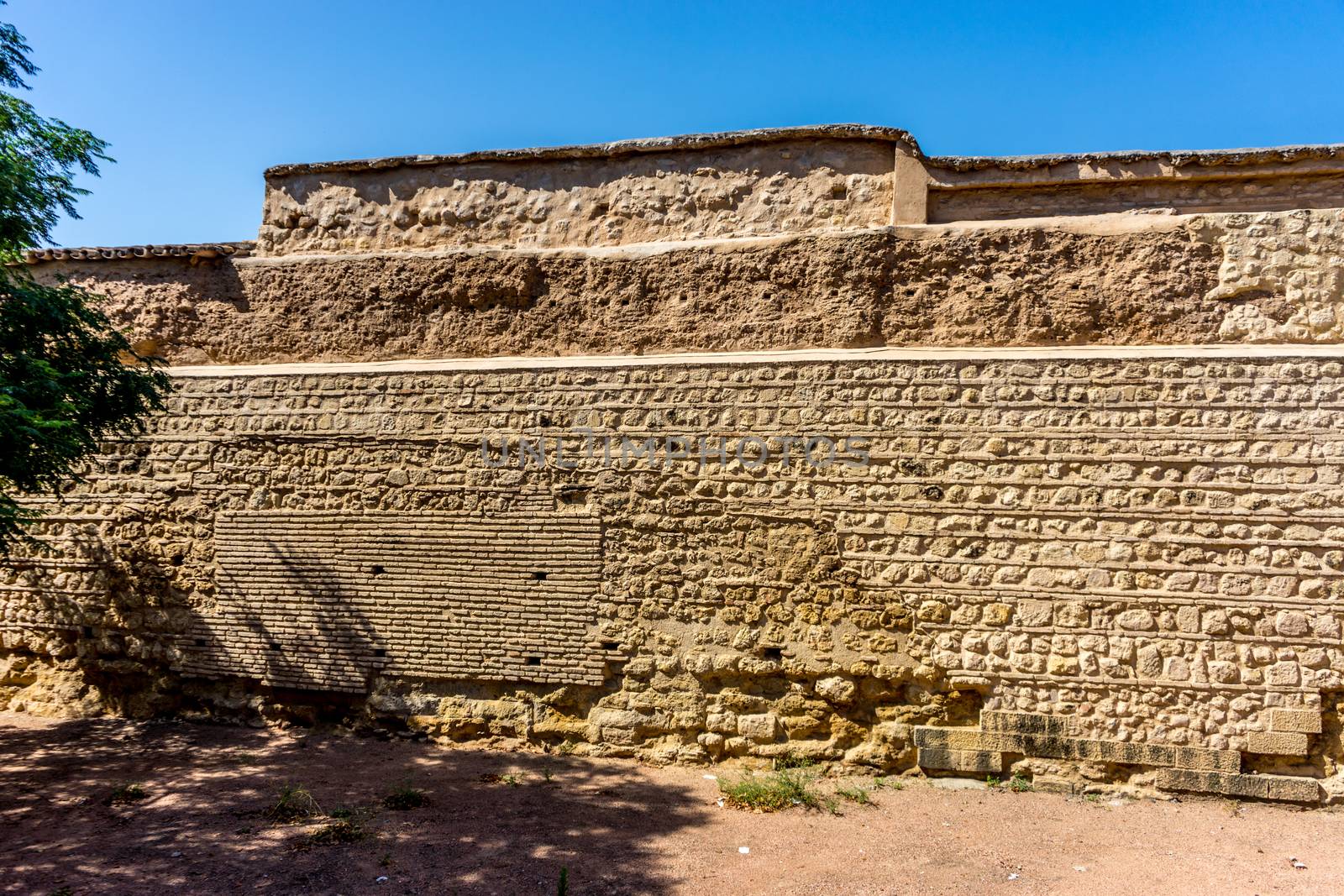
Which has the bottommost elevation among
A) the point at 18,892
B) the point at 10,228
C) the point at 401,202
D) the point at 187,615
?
the point at 18,892

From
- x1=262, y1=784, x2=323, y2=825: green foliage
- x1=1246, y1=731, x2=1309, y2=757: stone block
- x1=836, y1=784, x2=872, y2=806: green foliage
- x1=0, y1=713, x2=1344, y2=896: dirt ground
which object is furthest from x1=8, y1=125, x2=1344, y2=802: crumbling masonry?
x1=262, y1=784, x2=323, y2=825: green foliage

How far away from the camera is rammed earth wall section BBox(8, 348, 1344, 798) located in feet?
16.0

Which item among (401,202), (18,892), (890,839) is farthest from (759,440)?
(18,892)

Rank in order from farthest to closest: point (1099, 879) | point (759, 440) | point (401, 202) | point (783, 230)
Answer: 1. point (401, 202)
2. point (783, 230)
3. point (759, 440)
4. point (1099, 879)

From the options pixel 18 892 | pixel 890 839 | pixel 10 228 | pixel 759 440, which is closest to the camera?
pixel 18 892

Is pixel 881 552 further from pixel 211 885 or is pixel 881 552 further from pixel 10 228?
pixel 10 228

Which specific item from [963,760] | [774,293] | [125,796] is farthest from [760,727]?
[125,796]

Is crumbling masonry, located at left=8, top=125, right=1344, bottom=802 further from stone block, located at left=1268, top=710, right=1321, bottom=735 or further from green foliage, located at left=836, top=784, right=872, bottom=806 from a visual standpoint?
green foliage, located at left=836, top=784, right=872, bottom=806

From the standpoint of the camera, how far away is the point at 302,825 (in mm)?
4410

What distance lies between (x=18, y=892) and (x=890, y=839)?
433cm

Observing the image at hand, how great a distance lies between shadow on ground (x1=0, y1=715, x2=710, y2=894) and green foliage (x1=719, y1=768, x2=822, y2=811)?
0.21 meters

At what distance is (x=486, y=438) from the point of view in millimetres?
5859

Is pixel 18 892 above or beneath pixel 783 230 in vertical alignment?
beneath

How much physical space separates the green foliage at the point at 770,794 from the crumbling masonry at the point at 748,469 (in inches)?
14.0
